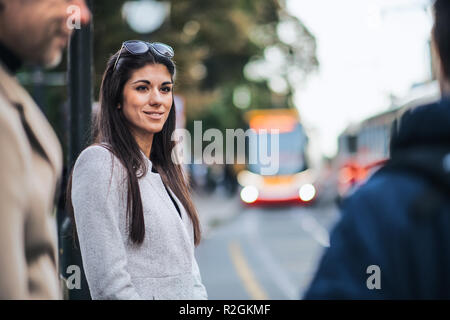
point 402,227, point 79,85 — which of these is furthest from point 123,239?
point 79,85

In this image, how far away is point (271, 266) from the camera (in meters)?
10.1

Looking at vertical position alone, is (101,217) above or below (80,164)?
below

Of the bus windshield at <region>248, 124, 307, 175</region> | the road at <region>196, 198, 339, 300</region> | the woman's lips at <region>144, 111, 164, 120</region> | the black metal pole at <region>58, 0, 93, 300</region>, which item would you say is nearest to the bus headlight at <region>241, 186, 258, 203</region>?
the bus windshield at <region>248, 124, 307, 175</region>

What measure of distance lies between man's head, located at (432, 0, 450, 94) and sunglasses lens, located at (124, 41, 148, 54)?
920mm

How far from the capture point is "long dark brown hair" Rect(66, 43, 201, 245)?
1751 millimetres

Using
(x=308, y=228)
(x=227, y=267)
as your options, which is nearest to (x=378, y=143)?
(x=308, y=228)

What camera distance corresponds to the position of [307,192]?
2250cm

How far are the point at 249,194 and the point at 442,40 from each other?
20.3 meters

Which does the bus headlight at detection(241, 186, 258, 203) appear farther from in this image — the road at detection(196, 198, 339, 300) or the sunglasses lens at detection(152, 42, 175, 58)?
the sunglasses lens at detection(152, 42, 175, 58)

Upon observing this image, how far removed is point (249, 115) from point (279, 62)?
19.3 ft

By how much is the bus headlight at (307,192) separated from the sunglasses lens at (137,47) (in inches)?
797

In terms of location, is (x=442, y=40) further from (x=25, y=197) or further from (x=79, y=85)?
(x=79, y=85)
